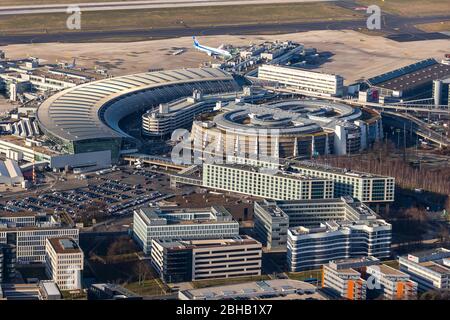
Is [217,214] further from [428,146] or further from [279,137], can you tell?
[428,146]

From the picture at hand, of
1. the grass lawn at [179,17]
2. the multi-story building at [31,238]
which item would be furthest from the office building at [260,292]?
the grass lawn at [179,17]

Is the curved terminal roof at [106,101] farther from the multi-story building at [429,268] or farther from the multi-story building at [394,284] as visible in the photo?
the multi-story building at [394,284]

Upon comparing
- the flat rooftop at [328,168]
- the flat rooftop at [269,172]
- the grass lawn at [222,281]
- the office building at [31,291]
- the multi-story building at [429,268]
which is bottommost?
the grass lawn at [222,281]

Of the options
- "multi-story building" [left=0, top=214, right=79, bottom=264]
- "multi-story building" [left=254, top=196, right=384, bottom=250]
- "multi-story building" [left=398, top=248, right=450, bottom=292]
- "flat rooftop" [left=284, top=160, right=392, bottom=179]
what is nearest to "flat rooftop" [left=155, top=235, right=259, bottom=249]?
"multi-story building" [left=254, top=196, right=384, bottom=250]

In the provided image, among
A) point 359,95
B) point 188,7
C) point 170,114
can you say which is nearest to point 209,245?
point 170,114

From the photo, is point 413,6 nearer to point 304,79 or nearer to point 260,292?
point 304,79
